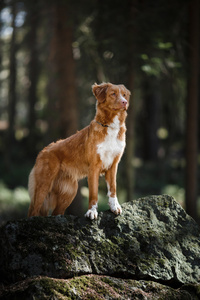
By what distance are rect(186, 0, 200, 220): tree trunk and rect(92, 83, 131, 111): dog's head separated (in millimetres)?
7474

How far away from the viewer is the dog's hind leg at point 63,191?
4984mm

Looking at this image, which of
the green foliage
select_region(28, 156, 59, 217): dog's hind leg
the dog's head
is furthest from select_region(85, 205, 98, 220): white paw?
the green foliage

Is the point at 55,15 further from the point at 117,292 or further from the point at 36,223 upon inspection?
the point at 117,292

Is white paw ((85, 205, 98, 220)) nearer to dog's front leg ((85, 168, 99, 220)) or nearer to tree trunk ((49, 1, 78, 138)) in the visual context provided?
dog's front leg ((85, 168, 99, 220))

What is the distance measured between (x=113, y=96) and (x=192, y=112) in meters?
7.80

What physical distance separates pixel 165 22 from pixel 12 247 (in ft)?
32.0

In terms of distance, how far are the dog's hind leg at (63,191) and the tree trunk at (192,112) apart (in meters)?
7.66

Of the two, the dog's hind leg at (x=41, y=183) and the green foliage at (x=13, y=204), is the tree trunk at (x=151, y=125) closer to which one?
the green foliage at (x=13, y=204)

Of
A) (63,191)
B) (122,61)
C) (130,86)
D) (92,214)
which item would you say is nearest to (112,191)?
(92,214)

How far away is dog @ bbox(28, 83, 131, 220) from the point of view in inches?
179

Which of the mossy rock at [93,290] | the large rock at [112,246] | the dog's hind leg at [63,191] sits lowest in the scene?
the mossy rock at [93,290]

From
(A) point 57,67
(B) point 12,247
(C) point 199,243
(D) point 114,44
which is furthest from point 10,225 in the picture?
(D) point 114,44

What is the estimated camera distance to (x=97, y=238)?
4.44 m

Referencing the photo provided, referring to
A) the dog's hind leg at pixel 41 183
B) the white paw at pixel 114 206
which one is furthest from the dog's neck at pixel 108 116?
the white paw at pixel 114 206
